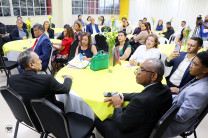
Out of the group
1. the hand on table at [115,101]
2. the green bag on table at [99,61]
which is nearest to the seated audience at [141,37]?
the green bag on table at [99,61]

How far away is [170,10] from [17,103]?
10509mm

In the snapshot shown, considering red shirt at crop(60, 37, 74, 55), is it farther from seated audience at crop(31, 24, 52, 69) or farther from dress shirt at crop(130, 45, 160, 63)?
dress shirt at crop(130, 45, 160, 63)

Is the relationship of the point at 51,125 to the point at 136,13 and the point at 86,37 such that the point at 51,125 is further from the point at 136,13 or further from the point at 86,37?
the point at 136,13

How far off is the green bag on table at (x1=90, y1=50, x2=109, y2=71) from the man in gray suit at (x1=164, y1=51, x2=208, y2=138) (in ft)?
3.69

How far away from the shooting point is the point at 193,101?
1496 mm

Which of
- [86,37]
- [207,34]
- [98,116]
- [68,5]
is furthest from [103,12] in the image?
[98,116]

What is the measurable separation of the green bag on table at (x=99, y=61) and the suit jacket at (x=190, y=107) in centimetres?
114

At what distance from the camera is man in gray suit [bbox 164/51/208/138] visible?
4.90 feet

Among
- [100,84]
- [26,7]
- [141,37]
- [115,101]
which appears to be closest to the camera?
[115,101]

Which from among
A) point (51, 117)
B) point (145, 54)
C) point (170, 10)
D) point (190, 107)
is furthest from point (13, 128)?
point (170, 10)

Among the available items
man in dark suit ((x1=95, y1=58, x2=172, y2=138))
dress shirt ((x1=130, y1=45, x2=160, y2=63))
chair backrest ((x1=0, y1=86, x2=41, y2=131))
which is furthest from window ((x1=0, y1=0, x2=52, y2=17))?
man in dark suit ((x1=95, y1=58, x2=172, y2=138))

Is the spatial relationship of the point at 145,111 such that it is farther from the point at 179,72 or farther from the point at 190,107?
the point at 179,72

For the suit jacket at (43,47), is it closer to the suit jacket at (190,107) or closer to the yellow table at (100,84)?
the yellow table at (100,84)

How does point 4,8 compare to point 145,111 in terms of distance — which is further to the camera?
point 4,8
